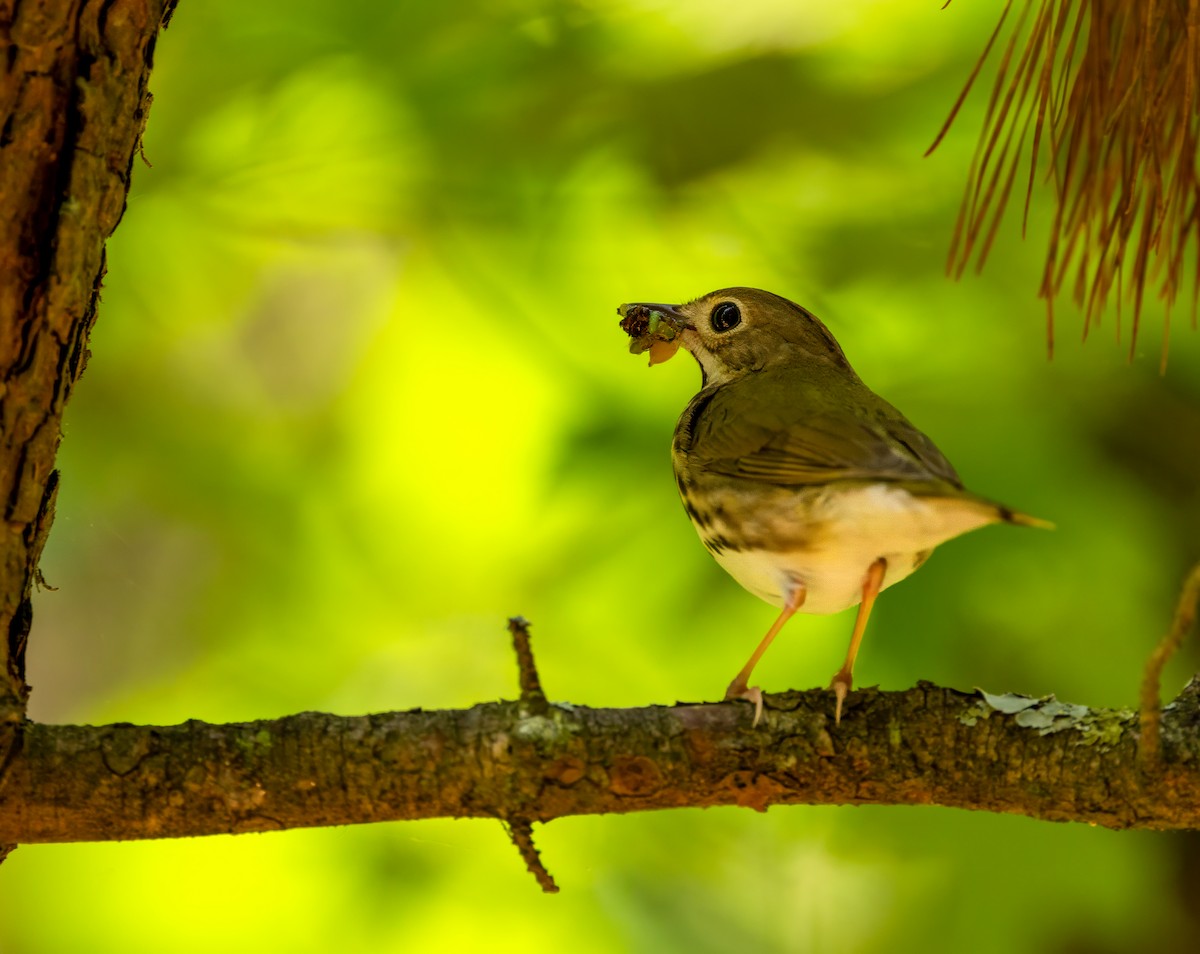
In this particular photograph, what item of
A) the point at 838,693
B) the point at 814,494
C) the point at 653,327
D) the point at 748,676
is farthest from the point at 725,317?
the point at 838,693

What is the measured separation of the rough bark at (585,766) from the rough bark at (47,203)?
18cm

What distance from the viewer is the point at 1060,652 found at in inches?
148

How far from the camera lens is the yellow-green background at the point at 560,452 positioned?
3748mm

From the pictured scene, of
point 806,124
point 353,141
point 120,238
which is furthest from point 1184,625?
point 120,238

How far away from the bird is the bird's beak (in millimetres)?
216

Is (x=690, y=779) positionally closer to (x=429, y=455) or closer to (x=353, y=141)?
(x=429, y=455)

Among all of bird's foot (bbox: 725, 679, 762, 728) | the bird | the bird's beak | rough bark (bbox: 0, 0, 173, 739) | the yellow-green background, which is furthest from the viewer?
the yellow-green background

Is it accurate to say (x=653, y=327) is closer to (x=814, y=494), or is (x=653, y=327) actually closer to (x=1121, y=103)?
(x=814, y=494)

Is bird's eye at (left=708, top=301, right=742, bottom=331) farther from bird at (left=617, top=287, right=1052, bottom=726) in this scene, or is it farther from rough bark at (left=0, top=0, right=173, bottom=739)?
rough bark at (left=0, top=0, right=173, bottom=739)

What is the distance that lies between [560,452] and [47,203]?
2.00 metres

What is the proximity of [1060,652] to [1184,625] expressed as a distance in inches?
83.4

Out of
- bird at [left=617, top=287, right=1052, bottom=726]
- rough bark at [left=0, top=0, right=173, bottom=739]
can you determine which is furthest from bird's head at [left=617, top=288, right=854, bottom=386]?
rough bark at [left=0, top=0, right=173, bottom=739]

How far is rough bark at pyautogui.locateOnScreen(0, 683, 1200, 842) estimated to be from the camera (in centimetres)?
213

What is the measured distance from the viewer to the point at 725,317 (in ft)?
11.9
